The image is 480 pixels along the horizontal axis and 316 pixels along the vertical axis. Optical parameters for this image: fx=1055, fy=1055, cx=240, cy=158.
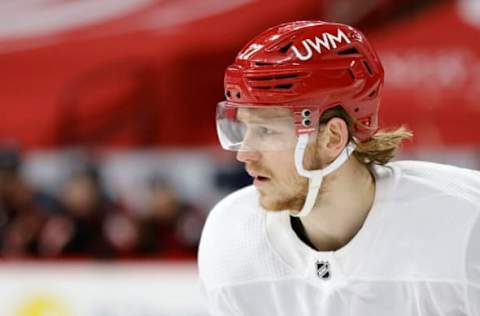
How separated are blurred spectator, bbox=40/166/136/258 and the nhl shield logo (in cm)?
384

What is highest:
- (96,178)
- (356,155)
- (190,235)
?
(356,155)

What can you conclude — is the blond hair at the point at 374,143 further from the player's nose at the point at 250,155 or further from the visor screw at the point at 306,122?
the player's nose at the point at 250,155

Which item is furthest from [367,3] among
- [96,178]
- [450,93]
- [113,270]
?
[113,270]

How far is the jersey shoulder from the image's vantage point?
2930 millimetres

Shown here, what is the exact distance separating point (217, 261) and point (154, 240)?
386 cm

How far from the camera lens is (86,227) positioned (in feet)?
22.1

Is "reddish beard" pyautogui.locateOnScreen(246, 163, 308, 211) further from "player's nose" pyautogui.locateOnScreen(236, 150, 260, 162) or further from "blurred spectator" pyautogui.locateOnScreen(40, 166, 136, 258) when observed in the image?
"blurred spectator" pyautogui.locateOnScreen(40, 166, 136, 258)

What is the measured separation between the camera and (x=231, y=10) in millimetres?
7590

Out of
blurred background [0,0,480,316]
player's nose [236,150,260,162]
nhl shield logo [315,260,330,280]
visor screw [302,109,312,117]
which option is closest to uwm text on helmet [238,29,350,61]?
visor screw [302,109,312,117]

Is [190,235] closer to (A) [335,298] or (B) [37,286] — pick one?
(B) [37,286]

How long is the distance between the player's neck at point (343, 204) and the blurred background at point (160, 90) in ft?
13.7

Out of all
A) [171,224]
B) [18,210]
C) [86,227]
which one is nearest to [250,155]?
[86,227]

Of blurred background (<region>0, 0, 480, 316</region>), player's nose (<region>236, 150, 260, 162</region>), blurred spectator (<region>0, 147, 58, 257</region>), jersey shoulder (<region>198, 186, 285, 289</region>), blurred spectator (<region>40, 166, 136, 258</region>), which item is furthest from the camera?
blurred background (<region>0, 0, 480, 316</region>)

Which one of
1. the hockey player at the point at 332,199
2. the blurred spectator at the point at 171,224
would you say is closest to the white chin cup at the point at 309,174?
the hockey player at the point at 332,199
